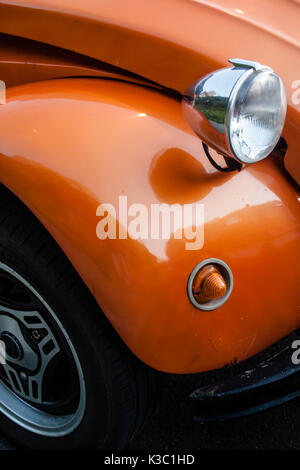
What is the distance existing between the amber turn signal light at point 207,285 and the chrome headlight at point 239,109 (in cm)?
27

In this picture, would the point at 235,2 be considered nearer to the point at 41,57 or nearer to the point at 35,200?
the point at 41,57

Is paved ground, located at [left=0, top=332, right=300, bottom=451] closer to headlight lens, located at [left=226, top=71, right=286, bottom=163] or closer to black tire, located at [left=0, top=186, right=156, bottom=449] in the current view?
black tire, located at [left=0, top=186, right=156, bottom=449]

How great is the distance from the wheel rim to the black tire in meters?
0.05

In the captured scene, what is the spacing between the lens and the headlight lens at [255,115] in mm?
1095

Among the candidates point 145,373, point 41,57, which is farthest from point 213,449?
point 41,57

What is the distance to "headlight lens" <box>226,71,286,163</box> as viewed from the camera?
3.59ft

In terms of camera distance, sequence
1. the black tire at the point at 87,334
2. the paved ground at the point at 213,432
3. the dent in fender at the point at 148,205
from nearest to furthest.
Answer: the dent in fender at the point at 148,205
the black tire at the point at 87,334
the paved ground at the point at 213,432

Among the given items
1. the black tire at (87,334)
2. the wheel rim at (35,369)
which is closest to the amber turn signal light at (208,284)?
the black tire at (87,334)

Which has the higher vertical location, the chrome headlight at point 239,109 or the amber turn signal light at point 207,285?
the chrome headlight at point 239,109

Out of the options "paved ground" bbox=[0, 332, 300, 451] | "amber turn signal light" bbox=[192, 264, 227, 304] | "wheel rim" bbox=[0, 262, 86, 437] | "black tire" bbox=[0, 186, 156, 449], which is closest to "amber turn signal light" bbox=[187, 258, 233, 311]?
"amber turn signal light" bbox=[192, 264, 227, 304]

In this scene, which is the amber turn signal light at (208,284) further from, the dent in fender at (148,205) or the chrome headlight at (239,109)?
the chrome headlight at (239,109)

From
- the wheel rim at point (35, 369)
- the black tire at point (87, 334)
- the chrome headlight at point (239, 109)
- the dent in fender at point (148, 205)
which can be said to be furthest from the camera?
the wheel rim at point (35, 369)

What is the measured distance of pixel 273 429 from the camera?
71.7 inches

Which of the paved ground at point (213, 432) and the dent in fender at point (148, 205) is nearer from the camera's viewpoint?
the dent in fender at point (148, 205)
